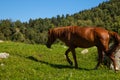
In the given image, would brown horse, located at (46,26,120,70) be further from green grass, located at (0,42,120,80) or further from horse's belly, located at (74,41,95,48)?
green grass, located at (0,42,120,80)

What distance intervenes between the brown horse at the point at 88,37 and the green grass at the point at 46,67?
148 centimetres

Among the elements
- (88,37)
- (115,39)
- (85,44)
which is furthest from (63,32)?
(115,39)

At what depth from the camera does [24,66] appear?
70.0 feet

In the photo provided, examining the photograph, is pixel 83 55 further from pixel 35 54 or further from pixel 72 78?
pixel 72 78

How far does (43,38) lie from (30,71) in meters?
164

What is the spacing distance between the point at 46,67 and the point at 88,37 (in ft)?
11.8

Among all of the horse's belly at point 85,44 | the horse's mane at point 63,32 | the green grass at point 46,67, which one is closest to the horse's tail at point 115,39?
the horse's belly at point 85,44

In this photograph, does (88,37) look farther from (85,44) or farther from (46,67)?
(46,67)

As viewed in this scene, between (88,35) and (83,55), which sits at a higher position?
(88,35)

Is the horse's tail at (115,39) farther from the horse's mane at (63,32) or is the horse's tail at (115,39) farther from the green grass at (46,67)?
the horse's mane at (63,32)

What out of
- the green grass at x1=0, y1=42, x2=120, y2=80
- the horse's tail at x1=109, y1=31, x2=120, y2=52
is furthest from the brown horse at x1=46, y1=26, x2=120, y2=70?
the green grass at x1=0, y1=42, x2=120, y2=80

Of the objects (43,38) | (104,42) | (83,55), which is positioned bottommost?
(43,38)

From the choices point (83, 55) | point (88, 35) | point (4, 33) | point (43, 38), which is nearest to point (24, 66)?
point (88, 35)

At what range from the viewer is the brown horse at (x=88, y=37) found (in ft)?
68.6
